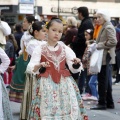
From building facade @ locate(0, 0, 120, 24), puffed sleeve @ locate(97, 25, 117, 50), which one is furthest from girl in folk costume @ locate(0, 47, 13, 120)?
building facade @ locate(0, 0, 120, 24)

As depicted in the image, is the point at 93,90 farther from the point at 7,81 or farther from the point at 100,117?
the point at 7,81

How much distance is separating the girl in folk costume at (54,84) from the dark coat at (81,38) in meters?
4.01

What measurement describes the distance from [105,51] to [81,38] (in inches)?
66.0

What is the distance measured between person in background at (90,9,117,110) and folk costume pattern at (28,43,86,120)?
7.64 ft

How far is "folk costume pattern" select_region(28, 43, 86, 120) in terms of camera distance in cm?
611

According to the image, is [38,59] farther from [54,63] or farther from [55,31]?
[55,31]

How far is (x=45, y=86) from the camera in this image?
20.2ft

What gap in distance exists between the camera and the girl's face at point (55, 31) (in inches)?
242

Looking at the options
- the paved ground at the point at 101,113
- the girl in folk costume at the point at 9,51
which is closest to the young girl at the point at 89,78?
the paved ground at the point at 101,113

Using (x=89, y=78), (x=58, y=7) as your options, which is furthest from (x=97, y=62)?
(x=58, y=7)

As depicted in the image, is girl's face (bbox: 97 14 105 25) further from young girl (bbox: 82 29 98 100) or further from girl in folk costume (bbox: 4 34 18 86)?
girl in folk costume (bbox: 4 34 18 86)

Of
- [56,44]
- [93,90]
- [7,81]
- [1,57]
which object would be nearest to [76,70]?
[56,44]

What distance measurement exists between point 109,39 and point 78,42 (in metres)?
1.97

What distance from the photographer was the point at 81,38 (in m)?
10.4
